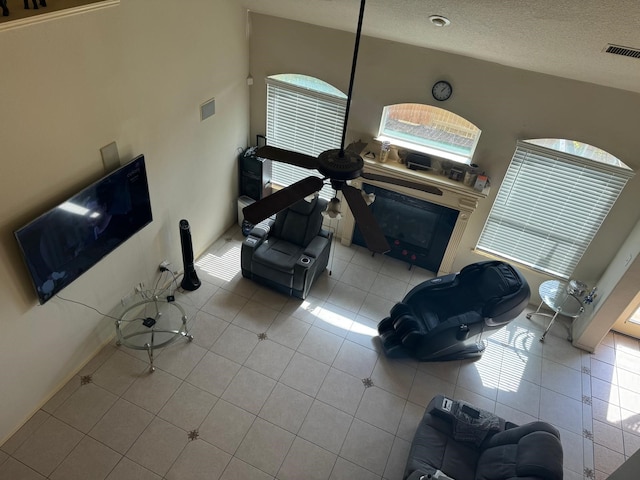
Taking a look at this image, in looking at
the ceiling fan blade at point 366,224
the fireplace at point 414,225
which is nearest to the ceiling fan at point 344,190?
the ceiling fan blade at point 366,224

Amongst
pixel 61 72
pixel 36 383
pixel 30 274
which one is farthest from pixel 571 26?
pixel 36 383

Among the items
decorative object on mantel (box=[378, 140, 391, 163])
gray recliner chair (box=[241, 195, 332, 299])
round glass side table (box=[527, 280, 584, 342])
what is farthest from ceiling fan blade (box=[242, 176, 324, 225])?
round glass side table (box=[527, 280, 584, 342])

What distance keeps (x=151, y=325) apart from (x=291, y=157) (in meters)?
2.54

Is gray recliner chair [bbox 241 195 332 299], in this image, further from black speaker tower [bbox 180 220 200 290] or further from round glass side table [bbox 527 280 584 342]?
round glass side table [bbox 527 280 584 342]

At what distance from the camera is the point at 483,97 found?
481 cm

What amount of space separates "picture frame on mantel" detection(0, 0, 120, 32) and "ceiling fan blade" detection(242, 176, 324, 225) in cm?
183

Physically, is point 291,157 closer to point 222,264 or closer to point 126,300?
point 126,300

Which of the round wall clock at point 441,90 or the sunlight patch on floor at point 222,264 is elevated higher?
the round wall clock at point 441,90

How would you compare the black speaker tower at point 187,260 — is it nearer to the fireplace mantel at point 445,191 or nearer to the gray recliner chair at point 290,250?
the gray recliner chair at point 290,250

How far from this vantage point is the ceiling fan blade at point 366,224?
2521 mm

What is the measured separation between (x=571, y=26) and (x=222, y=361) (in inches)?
163

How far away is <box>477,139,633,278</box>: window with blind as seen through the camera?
4775 millimetres

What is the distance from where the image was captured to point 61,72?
3186 mm

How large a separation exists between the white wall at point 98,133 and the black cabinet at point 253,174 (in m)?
0.48
